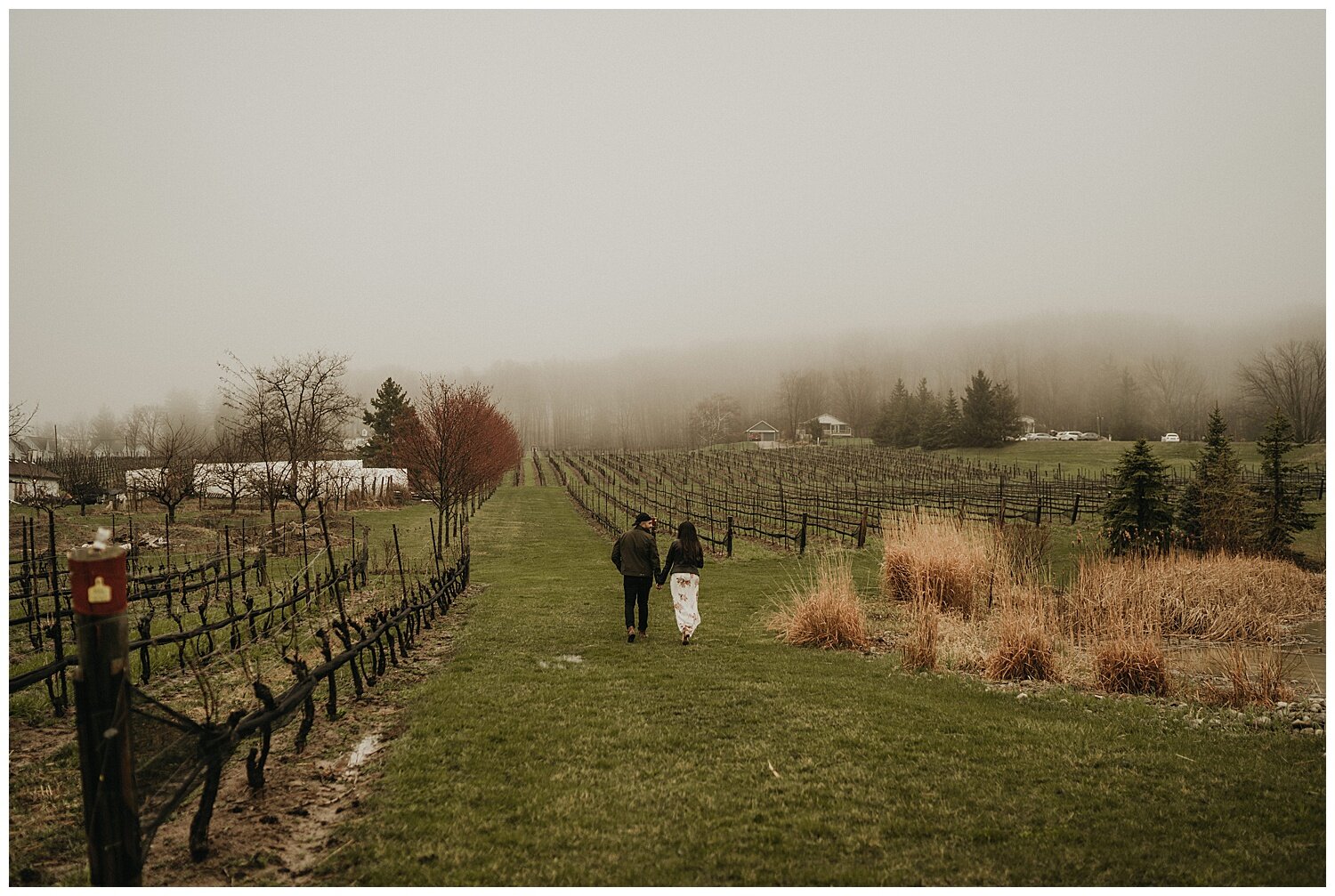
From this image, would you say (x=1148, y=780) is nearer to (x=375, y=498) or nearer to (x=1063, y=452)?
(x=375, y=498)

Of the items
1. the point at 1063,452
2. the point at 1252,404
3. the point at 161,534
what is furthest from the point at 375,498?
the point at 1252,404

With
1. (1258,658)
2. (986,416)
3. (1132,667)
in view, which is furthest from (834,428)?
(1132,667)

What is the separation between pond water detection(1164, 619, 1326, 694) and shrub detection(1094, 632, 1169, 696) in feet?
3.61

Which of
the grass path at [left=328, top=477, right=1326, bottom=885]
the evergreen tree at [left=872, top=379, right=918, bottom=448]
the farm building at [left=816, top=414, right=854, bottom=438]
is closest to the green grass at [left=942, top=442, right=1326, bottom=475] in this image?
the evergreen tree at [left=872, top=379, right=918, bottom=448]

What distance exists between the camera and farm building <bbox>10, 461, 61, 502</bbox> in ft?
96.5

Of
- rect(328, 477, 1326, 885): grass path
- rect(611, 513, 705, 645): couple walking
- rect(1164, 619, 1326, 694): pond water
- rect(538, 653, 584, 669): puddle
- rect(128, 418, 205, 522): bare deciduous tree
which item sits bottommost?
rect(1164, 619, 1326, 694): pond water

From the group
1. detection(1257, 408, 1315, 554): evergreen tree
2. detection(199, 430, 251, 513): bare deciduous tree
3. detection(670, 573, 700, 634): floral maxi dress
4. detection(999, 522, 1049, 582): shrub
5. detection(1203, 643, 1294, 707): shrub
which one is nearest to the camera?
detection(1203, 643, 1294, 707): shrub

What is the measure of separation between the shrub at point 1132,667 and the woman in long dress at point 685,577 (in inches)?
186

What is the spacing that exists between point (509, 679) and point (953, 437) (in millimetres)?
81638

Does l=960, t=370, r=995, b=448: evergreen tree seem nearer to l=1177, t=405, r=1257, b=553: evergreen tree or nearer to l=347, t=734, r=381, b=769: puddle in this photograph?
l=1177, t=405, r=1257, b=553: evergreen tree

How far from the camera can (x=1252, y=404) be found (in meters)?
69.1

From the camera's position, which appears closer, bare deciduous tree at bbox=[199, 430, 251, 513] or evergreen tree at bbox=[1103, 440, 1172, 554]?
evergreen tree at bbox=[1103, 440, 1172, 554]

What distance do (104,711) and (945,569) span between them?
11742mm

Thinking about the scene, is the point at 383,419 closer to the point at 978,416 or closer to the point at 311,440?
the point at 311,440
